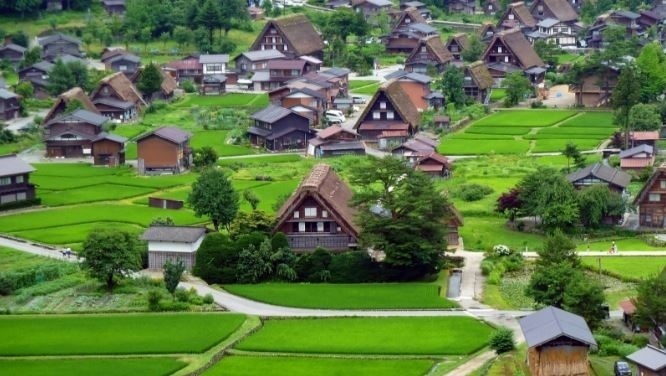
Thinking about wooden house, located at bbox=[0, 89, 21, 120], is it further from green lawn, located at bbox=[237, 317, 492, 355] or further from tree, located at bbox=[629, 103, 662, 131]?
green lawn, located at bbox=[237, 317, 492, 355]

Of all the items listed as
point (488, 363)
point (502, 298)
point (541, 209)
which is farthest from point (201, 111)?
point (488, 363)

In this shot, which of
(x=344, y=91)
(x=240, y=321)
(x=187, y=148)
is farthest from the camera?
(x=344, y=91)

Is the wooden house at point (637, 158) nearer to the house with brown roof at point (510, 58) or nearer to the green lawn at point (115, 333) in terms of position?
the green lawn at point (115, 333)

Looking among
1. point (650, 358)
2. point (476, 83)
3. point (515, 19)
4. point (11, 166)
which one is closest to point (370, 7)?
point (515, 19)

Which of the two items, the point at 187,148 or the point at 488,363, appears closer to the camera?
the point at 488,363

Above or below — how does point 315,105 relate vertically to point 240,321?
above

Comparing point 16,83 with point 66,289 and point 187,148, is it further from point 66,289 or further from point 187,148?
point 66,289
